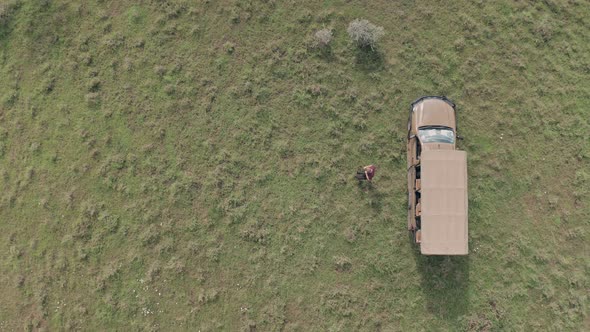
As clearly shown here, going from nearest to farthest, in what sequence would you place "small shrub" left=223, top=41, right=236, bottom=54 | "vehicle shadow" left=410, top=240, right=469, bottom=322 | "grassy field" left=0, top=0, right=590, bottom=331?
"vehicle shadow" left=410, top=240, right=469, bottom=322 → "grassy field" left=0, top=0, right=590, bottom=331 → "small shrub" left=223, top=41, right=236, bottom=54

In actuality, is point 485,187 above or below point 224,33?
below

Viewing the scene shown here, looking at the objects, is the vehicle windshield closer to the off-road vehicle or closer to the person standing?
the off-road vehicle

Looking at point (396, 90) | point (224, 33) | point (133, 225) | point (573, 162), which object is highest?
point (224, 33)

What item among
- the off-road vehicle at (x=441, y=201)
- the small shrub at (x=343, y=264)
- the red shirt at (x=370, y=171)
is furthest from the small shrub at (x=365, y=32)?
the small shrub at (x=343, y=264)

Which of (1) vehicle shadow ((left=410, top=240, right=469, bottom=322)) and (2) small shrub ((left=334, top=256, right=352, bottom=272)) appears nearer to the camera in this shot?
(1) vehicle shadow ((left=410, top=240, right=469, bottom=322))

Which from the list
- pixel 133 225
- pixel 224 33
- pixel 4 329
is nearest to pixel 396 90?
pixel 224 33

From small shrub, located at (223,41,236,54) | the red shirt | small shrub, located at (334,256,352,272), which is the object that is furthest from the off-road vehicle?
small shrub, located at (223,41,236,54)

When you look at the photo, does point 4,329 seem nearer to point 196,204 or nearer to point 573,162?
point 196,204
